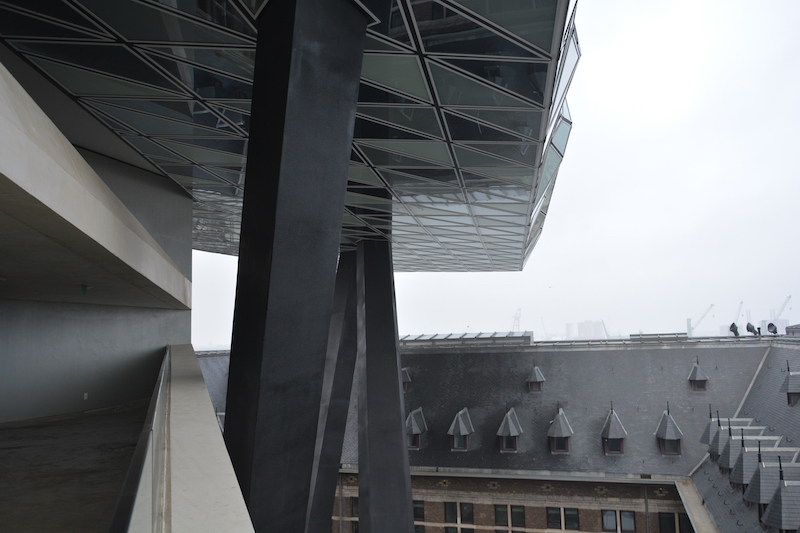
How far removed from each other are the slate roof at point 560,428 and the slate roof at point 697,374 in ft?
28.1

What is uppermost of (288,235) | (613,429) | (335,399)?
(288,235)

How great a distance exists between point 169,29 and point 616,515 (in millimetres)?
33245

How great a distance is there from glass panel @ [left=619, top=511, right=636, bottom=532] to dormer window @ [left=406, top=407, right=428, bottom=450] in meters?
12.9

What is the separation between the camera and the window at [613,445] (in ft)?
104

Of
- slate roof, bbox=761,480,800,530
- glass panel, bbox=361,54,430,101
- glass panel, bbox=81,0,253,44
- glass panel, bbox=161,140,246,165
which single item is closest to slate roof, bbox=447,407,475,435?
slate roof, bbox=761,480,800,530

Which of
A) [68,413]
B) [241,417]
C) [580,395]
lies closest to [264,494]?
[241,417]

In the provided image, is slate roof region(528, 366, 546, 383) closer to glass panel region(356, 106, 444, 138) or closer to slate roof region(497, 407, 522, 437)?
slate roof region(497, 407, 522, 437)

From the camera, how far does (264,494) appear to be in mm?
6734

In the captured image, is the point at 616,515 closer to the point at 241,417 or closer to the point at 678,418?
the point at 678,418

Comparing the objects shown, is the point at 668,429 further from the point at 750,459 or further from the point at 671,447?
the point at 750,459

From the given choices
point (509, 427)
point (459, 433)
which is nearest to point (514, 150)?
point (509, 427)

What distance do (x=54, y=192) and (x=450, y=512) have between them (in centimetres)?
3417

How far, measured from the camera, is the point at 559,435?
32469 millimetres

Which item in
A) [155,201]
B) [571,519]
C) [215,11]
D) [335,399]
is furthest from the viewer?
[571,519]
